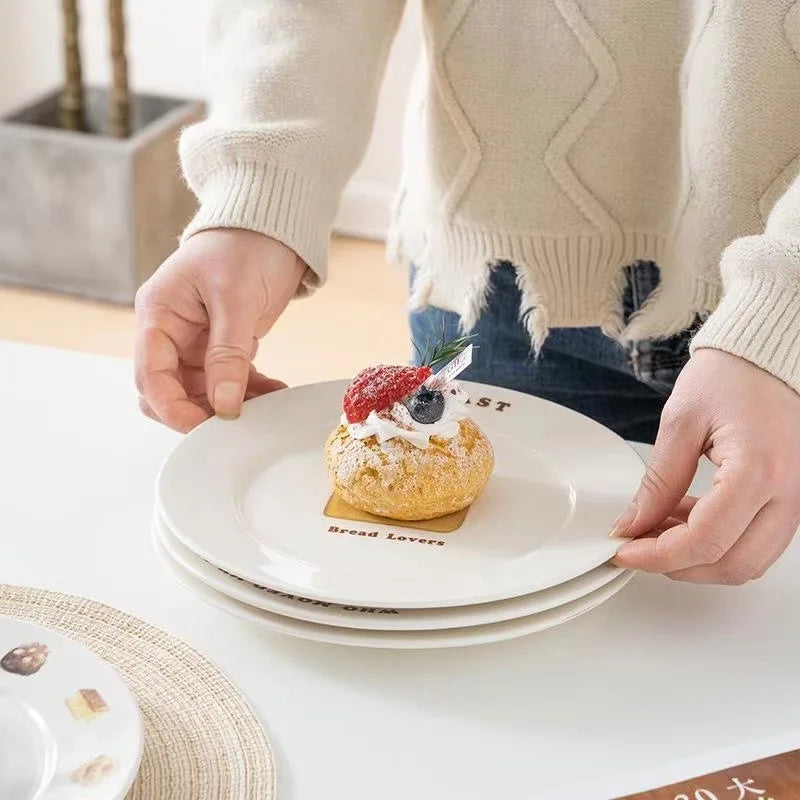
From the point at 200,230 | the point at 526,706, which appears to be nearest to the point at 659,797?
the point at 526,706

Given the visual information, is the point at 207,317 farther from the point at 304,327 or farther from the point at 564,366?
the point at 304,327

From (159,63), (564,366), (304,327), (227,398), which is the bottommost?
(304,327)

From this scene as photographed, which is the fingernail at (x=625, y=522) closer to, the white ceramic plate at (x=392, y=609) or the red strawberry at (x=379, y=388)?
the white ceramic plate at (x=392, y=609)

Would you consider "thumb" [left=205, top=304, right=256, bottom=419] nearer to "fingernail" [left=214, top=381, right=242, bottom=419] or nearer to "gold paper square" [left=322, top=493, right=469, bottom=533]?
"fingernail" [left=214, top=381, right=242, bottom=419]

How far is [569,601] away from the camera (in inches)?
31.1

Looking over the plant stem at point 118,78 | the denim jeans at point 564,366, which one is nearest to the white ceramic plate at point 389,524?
the denim jeans at point 564,366

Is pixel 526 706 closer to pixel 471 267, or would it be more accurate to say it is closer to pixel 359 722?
pixel 359 722

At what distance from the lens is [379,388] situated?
3.02ft

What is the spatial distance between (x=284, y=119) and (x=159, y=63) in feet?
8.72

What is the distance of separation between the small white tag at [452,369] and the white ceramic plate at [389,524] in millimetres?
82

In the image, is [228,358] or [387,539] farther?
[228,358]

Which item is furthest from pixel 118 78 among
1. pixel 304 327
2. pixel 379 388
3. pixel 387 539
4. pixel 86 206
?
pixel 387 539

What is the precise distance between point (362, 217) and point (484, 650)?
2.89m

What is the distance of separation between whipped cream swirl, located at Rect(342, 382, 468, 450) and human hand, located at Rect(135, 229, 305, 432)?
0.43ft
